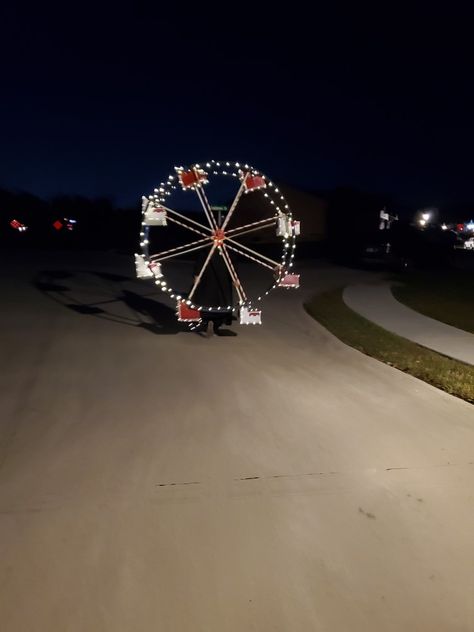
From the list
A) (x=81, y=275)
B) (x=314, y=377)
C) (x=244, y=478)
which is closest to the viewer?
(x=244, y=478)

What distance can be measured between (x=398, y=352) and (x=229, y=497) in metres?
6.08

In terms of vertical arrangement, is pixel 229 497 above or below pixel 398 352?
above

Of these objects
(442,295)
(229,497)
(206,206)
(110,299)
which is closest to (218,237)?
(206,206)

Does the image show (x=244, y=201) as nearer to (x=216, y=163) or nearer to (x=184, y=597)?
(x=216, y=163)

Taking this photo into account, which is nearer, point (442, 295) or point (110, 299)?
point (110, 299)

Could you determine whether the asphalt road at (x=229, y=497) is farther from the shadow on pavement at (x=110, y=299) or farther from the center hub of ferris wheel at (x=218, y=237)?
the shadow on pavement at (x=110, y=299)

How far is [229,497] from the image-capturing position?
14.3ft

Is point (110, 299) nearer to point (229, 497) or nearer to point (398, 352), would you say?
point (398, 352)

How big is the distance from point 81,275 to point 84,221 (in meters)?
36.8

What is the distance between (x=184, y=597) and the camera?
10.6 ft

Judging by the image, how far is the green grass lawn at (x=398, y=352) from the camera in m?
7.82

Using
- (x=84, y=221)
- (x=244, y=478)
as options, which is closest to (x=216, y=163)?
(x=244, y=478)

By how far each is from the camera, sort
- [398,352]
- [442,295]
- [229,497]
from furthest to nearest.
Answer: [442,295]
[398,352]
[229,497]

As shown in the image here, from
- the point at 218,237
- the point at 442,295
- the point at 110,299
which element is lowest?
the point at 110,299
